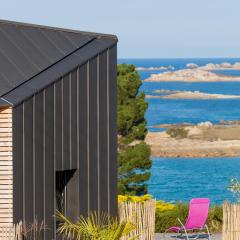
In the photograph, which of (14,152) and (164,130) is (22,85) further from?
(164,130)

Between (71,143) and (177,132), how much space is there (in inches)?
2849

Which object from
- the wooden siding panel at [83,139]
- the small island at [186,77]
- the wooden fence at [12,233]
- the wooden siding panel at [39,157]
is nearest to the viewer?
the wooden fence at [12,233]

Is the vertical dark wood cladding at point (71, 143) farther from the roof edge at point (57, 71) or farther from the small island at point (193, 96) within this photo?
the small island at point (193, 96)

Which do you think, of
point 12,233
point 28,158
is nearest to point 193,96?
point 28,158

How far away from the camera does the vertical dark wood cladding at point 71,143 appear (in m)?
15.7

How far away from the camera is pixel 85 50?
17828 millimetres

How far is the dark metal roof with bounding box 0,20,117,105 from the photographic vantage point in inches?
632

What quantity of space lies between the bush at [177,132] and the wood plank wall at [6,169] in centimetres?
7039

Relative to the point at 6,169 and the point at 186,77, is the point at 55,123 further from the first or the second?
the point at 186,77

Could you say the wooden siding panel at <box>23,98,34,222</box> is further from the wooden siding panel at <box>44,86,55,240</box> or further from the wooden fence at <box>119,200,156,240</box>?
the wooden fence at <box>119,200,156,240</box>

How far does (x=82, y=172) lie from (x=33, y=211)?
161cm

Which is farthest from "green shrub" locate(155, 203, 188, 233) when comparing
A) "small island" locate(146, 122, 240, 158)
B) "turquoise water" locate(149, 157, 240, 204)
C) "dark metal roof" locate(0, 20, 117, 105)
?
"small island" locate(146, 122, 240, 158)

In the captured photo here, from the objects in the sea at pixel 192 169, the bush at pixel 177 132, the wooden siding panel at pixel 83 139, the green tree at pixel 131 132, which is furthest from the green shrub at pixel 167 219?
the bush at pixel 177 132

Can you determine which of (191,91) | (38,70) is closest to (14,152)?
(38,70)
